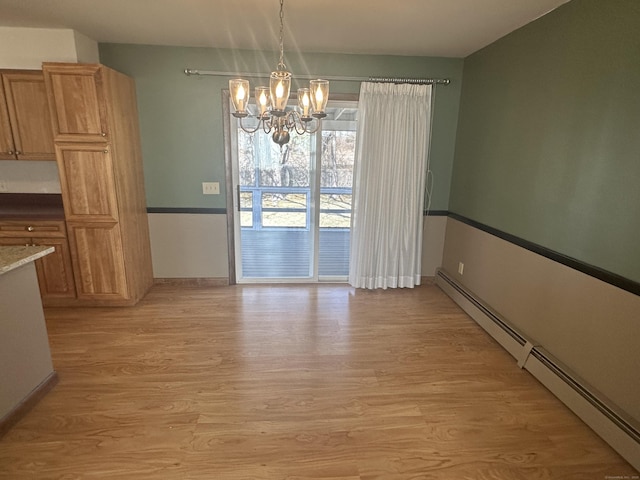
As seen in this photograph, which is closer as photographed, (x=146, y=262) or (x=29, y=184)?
(x=29, y=184)

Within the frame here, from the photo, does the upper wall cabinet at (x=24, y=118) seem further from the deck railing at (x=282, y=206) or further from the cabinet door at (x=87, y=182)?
the deck railing at (x=282, y=206)

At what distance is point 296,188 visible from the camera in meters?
3.91

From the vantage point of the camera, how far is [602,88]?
201 cm

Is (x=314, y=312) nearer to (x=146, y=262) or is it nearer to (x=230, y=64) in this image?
(x=146, y=262)

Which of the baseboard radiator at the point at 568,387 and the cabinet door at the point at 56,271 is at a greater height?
the cabinet door at the point at 56,271

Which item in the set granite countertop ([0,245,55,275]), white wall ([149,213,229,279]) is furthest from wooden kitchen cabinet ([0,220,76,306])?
granite countertop ([0,245,55,275])

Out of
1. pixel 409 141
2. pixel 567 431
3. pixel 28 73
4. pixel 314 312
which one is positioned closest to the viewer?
pixel 567 431

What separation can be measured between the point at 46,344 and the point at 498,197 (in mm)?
3631

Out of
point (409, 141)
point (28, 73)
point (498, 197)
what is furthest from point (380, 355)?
point (28, 73)

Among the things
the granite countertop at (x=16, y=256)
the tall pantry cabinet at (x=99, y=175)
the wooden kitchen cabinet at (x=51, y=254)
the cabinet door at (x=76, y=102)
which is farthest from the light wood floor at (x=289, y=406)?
the cabinet door at (x=76, y=102)

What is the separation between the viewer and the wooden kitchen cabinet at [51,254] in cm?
307

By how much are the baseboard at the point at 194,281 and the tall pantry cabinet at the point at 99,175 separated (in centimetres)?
39

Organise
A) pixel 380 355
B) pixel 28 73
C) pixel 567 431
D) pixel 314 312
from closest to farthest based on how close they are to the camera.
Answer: pixel 567 431 → pixel 380 355 → pixel 28 73 → pixel 314 312

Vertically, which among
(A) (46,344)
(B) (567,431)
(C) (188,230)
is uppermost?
(C) (188,230)
